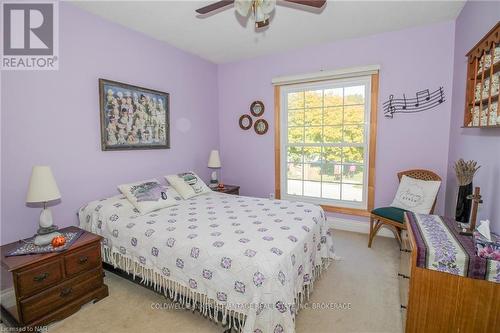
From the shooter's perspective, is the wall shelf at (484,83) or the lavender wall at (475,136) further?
the lavender wall at (475,136)

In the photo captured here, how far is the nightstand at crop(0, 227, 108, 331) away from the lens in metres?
1.72

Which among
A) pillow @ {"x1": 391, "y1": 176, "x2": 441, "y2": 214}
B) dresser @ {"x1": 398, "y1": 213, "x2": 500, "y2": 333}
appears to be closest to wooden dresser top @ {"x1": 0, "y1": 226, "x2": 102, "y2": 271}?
dresser @ {"x1": 398, "y1": 213, "x2": 500, "y2": 333}

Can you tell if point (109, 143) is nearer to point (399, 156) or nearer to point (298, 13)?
point (298, 13)

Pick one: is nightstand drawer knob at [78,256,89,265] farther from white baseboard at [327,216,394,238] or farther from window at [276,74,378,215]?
white baseboard at [327,216,394,238]

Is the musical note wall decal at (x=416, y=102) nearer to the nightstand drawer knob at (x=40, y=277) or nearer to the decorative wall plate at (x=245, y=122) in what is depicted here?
the decorative wall plate at (x=245, y=122)

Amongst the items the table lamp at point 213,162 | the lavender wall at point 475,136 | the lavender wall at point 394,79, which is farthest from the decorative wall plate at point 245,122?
the lavender wall at point 475,136

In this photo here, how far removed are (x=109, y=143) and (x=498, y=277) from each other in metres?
3.37

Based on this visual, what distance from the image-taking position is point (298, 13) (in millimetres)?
2711

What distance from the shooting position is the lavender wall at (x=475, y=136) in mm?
1781

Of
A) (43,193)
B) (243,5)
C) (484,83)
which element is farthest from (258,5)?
(43,193)

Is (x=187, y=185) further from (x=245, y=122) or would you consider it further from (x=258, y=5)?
(x=258, y=5)

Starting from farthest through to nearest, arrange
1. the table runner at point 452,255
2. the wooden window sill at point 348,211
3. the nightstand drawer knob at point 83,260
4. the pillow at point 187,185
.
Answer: the wooden window sill at point 348,211, the pillow at point 187,185, the nightstand drawer knob at point 83,260, the table runner at point 452,255

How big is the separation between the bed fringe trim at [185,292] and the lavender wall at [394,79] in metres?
1.91

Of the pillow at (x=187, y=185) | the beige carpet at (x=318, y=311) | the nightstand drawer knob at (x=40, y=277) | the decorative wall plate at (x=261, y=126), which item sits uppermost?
the decorative wall plate at (x=261, y=126)
